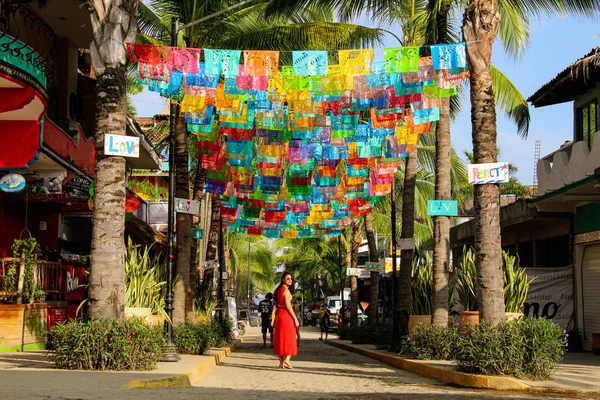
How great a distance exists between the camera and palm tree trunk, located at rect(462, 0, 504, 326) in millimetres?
13992

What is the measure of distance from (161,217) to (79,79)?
13410 mm

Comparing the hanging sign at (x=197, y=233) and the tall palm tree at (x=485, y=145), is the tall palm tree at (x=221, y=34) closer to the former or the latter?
the hanging sign at (x=197, y=233)

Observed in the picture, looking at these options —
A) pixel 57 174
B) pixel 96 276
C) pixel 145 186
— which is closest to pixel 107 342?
pixel 96 276

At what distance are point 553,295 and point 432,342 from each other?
10038 mm

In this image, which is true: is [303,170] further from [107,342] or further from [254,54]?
[107,342]

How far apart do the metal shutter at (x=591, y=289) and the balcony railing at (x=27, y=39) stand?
626 inches

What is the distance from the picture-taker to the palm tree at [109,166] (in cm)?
1348

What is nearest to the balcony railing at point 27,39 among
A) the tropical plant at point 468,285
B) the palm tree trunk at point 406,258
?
the tropical plant at point 468,285

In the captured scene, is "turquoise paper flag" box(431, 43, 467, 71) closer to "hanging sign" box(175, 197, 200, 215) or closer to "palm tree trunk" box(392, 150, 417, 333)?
"hanging sign" box(175, 197, 200, 215)

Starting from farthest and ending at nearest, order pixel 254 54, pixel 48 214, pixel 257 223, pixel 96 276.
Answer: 1. pixel 257 223
2. pixel 48 214
3. pixel 254 54
4. pixel 96 276

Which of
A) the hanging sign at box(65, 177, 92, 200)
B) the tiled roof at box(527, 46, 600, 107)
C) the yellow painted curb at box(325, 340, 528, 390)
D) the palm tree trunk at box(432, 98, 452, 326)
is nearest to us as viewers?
the yellow painted curb at box(325, 340, 528, 390)

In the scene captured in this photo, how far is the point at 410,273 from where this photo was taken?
72.3ft

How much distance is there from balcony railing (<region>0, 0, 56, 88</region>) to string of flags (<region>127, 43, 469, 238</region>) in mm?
2060

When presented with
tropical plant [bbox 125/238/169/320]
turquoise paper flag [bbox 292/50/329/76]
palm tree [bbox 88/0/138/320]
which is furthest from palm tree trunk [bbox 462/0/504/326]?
tropical plant [bbox 125/238/169/320]
